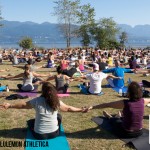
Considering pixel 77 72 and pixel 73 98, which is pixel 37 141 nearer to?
pixel 73 98

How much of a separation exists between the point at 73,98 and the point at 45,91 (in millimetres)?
4332

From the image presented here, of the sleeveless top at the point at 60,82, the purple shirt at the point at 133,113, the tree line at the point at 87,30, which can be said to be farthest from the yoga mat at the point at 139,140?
the tree line at the point at 87,30

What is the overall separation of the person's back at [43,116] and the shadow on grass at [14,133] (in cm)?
54

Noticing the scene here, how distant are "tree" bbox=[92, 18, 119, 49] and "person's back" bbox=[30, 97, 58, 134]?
1592 inches

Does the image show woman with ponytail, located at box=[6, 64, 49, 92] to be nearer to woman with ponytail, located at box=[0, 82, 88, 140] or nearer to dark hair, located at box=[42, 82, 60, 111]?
woman with ponytail, located at box=[0, 82, 88, 140]

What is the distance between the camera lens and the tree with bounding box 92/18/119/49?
4597 cm

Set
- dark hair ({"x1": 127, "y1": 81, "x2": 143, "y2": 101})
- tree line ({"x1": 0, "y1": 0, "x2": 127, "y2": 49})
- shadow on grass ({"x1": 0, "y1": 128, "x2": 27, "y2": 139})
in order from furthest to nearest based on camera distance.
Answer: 1. tree line ({"x1": 0, "y1": 0, "x2": 127, "y2": 49})
2. shadow on grass ({"x1": 0, "y1": 128, "x2": 27, "y2": 139})
3. dark hair ({"x1": 127, "y1": 81, "x2": 143, "y2": 101})

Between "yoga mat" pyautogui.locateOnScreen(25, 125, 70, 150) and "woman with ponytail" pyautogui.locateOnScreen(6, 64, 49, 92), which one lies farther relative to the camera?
"woman with ponytail" pyautogui.locateOnScreen(6, 64, 49, 92)

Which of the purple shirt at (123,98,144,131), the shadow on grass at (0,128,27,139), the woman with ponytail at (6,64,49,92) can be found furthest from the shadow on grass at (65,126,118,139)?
the woman with ponytail at (6,64,49,92)

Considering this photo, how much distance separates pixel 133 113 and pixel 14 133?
95.3 inches

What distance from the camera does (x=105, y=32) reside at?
46625mm

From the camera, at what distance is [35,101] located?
5344 millimetres

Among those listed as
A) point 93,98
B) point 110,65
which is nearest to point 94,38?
point 110,65

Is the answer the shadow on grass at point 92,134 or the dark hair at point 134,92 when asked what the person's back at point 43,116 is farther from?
the dark hair at point 134,92
